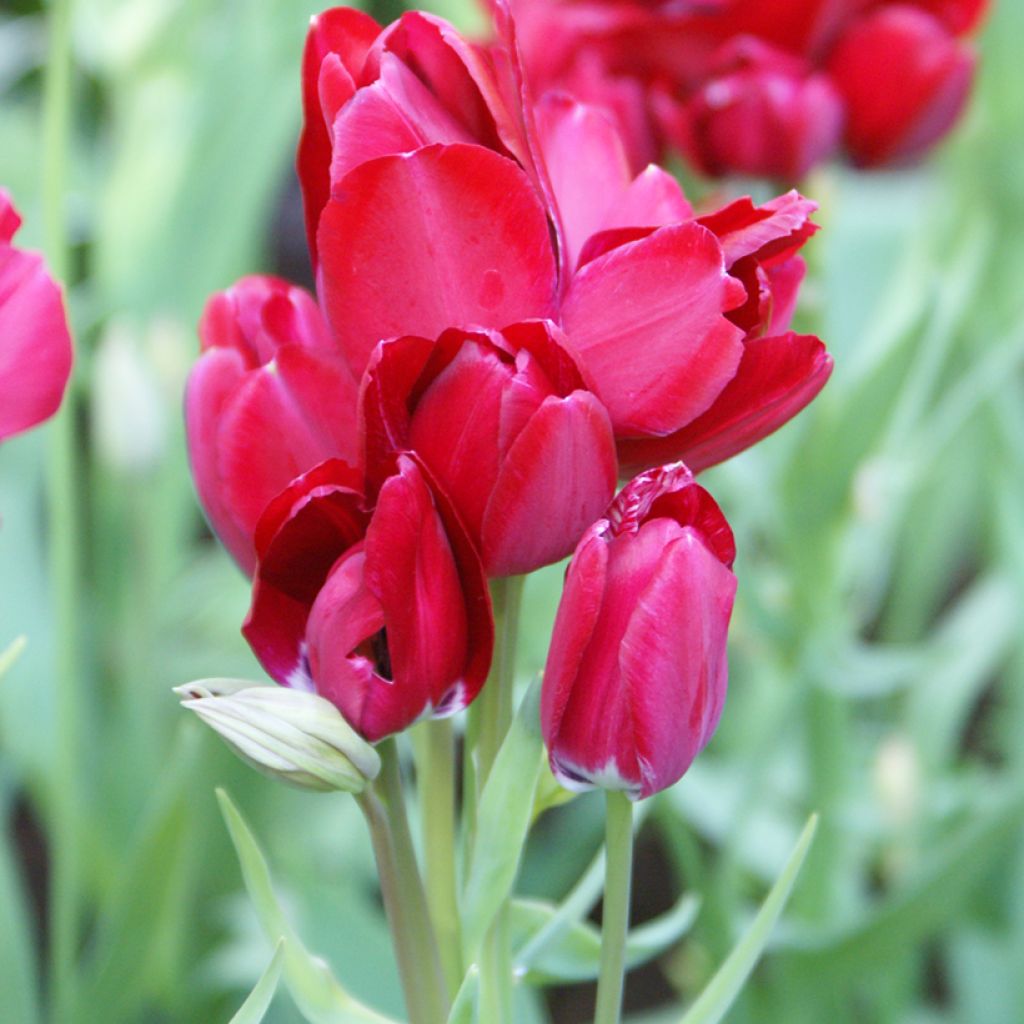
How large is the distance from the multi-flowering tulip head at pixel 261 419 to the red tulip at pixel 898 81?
358 mm

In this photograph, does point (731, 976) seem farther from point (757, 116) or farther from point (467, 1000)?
point (757, 116)

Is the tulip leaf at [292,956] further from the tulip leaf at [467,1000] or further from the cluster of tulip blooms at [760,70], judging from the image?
the cluster of tulip blooms at [760,70]

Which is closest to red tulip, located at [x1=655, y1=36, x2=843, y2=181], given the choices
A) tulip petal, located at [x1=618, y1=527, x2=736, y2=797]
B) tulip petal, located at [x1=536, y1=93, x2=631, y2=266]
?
tulip petal, located at [x1=536, y1=93, x2=631, y2=266]

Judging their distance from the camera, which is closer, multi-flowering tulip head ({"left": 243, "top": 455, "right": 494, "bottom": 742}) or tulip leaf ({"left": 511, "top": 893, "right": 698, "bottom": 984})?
multi-flowering tulip head ({"left": 243, "top": 455, "right": 494, "bottom": 742})

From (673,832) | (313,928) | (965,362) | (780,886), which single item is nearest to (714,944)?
(673,832)

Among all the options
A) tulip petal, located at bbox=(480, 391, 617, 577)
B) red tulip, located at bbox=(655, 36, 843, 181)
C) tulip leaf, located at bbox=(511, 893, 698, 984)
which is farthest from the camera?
red tulip, located at bbox=(655, 36, 843, 181)

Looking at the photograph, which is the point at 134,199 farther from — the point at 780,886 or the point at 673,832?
the point at 780,886

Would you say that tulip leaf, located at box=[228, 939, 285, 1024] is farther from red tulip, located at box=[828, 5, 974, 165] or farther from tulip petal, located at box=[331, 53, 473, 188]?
red tulip, located at box=[828, 5, 974, 165]

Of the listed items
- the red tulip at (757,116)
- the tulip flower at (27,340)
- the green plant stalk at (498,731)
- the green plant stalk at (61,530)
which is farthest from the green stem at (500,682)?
the red tulip at (757,116)

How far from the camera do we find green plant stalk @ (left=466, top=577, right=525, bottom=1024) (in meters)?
0.32

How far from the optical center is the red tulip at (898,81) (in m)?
0.60

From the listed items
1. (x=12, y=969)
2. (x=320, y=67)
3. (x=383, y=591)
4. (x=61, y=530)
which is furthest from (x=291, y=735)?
(x=12, y=969)

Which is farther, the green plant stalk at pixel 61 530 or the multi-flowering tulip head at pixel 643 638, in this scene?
the green plant stalk at pixel 61 530

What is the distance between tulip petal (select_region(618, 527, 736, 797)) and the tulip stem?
2cm
